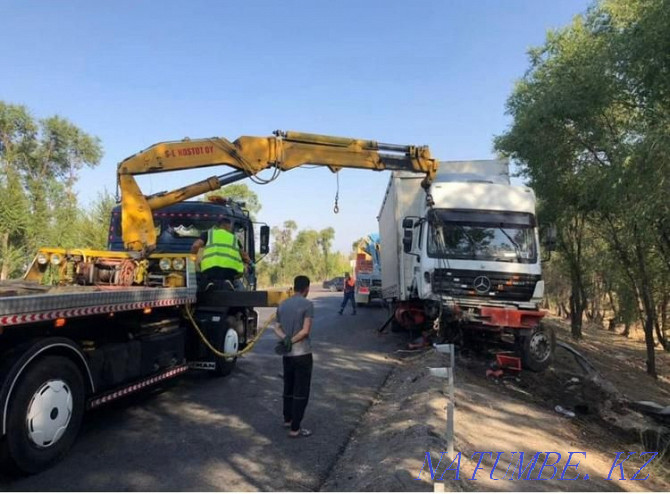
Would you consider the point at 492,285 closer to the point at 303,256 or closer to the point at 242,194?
the point at 242,194

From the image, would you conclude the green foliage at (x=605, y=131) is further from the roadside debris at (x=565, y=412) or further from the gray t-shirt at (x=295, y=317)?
the gray t-shirt at (x=295, y=317)

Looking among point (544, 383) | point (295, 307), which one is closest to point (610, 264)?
point (544, 383)

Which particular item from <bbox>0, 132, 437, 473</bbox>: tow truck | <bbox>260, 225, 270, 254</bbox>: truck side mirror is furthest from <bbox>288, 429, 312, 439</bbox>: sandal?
<bbox>260, 225, 270, 254</bbox>: truck side mirror

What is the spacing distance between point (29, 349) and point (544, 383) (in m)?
8.75

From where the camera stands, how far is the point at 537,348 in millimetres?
9570

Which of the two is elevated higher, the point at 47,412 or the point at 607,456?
the point at 47,412

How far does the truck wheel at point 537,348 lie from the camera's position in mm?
9422

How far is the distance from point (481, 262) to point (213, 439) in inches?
250

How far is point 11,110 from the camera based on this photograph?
1410 inches

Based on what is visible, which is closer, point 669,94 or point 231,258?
point 231,258

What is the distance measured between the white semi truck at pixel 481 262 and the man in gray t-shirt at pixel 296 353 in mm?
4579

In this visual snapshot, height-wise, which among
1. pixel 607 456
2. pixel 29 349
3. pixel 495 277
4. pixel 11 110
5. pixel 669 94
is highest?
pixel 11 110

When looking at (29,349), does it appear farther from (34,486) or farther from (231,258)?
(231,258)

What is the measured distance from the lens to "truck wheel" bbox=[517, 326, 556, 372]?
942 centimetres
